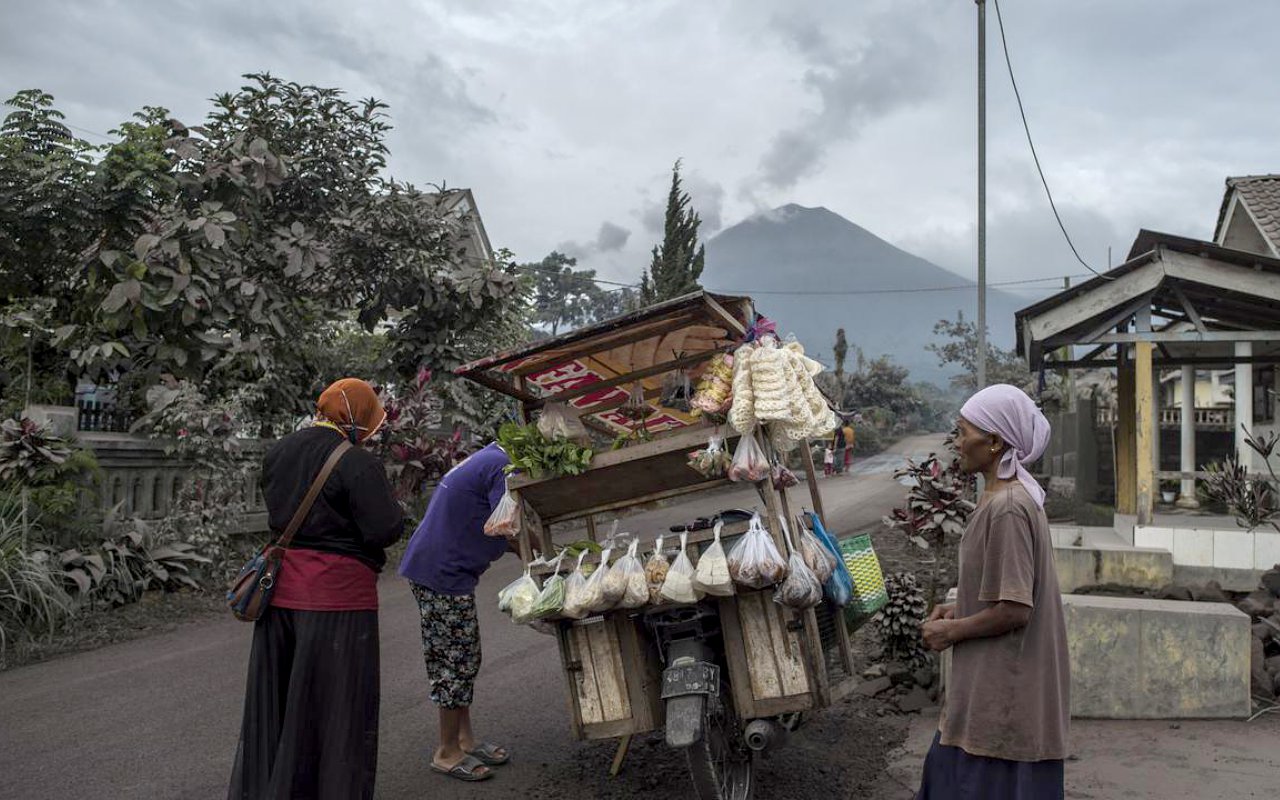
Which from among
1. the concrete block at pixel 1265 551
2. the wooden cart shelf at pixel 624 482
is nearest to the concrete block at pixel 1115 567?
the concrete block at pixel 1265 551

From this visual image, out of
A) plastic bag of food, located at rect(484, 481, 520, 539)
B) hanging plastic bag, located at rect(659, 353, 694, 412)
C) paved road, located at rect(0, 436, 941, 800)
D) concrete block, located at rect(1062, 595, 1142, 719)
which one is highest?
hanging plastic bag, located at rect(659, 353, 694, 412)

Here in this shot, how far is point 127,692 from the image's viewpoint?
7.04m

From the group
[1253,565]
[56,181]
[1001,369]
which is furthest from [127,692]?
[1001,369]

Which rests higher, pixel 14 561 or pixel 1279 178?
pixel 1279 178

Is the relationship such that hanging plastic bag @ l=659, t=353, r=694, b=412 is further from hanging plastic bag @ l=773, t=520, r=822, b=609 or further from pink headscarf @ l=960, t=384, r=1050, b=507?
pink headscarf @ l=960, t=384, r=1050, b=507

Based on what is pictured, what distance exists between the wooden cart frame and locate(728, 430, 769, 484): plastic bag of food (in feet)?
0.26

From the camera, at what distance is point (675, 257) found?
1098 inches

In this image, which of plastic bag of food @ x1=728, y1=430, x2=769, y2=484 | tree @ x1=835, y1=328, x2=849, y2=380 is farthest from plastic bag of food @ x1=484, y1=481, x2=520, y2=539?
tree @ x1=835, y1=328, x2=849, y2=380

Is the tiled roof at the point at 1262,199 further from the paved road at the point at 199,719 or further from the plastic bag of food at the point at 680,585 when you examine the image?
the plastic bag of food at the point at 680,585

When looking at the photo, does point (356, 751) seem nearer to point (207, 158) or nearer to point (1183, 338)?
point (1183, 338)

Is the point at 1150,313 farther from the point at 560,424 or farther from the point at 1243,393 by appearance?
the point at 560,424

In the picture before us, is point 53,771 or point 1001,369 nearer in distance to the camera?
A: point 53,771

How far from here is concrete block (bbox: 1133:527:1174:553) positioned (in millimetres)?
9242

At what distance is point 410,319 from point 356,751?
10.7 meters
